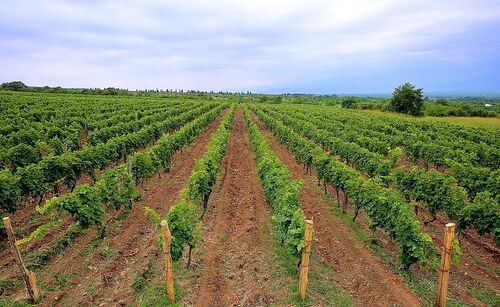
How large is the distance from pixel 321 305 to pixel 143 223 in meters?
6.87

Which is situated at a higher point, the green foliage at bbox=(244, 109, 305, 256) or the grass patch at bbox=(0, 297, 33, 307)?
the green foliage at bbox=(244, 109, 305, 256)

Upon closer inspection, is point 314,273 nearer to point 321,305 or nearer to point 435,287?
point 321,305

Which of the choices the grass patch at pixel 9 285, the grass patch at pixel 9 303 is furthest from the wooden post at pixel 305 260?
the grass patch at pixel 9 285

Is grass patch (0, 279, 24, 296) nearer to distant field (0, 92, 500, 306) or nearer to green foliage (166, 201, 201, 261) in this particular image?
distant field (0, 92, 500, 306)

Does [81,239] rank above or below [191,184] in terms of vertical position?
below

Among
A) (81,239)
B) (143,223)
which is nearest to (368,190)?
(143,223)

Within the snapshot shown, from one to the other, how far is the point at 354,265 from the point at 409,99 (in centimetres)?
6741

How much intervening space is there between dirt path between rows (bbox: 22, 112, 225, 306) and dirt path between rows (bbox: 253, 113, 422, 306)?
5101mm

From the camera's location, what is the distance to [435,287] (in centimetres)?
862

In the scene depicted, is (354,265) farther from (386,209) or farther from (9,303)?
(9,303)

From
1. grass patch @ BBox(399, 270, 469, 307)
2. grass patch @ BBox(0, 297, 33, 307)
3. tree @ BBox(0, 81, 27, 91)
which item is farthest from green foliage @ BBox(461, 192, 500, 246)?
tree @ BBox(0, 81, 27, 91)

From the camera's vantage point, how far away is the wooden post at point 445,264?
7.29 metres

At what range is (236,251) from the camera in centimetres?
1013

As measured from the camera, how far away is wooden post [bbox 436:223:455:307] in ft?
23.9
